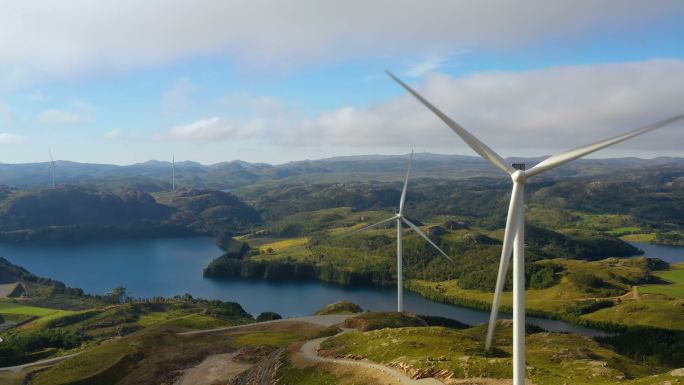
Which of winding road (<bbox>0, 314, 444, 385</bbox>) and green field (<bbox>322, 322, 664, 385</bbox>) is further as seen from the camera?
winding road (<bbox>0, 314, 444, 385</bbox>)

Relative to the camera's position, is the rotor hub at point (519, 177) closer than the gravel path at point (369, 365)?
Yes

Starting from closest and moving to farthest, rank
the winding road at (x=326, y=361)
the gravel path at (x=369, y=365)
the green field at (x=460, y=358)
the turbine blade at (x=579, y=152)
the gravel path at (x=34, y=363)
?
the turbine blade at (x=579, y=152)
the gravel path at (x=369, y=365)
the green field at (x=460, y=358)
the winding road at (x=326, y=361)
the gravel path at (x=34, y=363)

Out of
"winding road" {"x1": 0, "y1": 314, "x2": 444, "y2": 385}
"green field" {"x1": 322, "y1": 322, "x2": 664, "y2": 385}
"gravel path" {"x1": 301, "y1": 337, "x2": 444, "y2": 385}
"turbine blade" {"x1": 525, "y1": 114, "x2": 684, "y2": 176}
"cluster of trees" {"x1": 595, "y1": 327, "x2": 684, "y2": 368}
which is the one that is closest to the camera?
"turbine blade" {"x1": 525, "y1": 114, "x2": 684, "y2": 176}

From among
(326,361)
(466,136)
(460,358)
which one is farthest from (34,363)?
(466,136)

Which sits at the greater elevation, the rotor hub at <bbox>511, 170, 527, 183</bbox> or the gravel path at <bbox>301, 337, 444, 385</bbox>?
the rotor hub at <bbox>511, 170, 527, 183</bbox>

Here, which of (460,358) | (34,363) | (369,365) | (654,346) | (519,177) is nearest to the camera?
(519,177)

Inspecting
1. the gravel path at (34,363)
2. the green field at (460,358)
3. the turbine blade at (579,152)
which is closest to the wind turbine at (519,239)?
the turbine blade at (579,152)

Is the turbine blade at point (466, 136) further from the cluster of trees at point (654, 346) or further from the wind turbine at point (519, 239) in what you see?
the cluster of trees at point (654, 346)

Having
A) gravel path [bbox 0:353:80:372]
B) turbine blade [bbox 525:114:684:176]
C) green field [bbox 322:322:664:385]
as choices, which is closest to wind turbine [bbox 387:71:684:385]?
turbine blade [bbox 525:114:684:176]

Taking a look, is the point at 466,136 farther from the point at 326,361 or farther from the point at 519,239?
the point at 326,361

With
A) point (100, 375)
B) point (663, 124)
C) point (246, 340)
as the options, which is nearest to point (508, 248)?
point (663, 124)

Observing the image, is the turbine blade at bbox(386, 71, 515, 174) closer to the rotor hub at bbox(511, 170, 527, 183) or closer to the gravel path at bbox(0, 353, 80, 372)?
Result: the rotor hub at bbox(511, 170, 527, 183)

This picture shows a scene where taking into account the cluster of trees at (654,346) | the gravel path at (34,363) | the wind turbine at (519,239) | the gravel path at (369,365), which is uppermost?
the wind turbine at (519,239)
